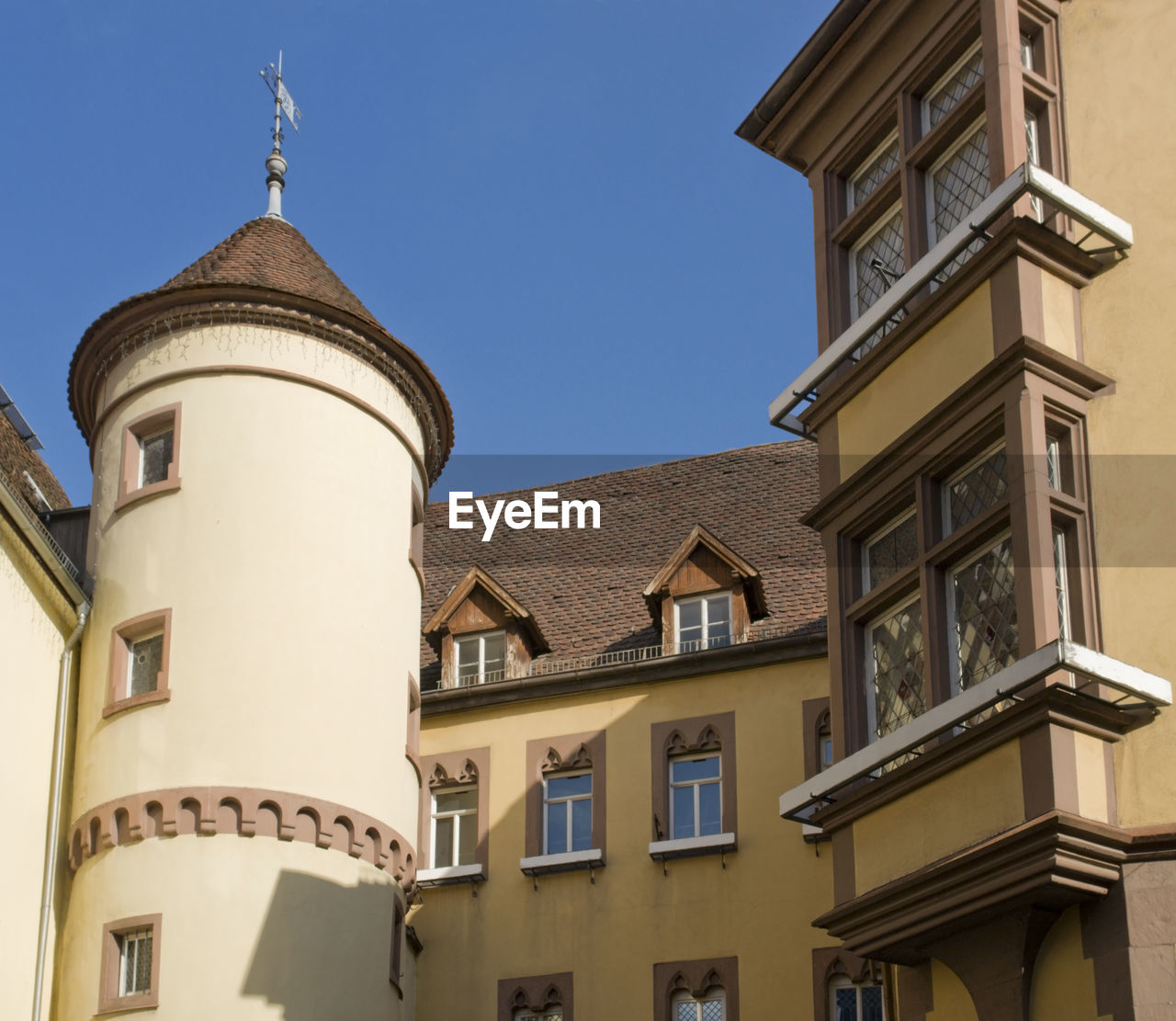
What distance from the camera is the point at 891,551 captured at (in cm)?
1478

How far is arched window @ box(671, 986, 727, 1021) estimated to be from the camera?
22656 millimetres

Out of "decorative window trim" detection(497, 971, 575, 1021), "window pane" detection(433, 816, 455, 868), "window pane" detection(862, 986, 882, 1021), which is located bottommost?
"window pane" detection(862, 986, 882, 1021)

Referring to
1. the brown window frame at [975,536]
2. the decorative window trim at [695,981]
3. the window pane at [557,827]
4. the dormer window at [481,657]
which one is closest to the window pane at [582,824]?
the window pane at [557,827]

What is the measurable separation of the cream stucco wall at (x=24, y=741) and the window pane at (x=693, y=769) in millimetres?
7443

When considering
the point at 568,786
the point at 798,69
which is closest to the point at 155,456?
the point at 568,786

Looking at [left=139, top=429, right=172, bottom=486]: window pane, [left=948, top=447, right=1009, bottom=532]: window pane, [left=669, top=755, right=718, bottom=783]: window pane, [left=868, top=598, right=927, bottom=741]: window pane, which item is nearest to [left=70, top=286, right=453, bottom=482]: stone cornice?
[left=139, top=429, right=172, bottom=486]: window pane

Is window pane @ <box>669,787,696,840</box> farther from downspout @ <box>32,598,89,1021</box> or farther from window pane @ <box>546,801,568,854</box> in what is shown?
downspout @ <box>32,598,89,1021</box>

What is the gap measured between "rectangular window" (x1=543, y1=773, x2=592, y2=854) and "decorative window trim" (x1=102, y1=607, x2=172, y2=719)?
557 cm

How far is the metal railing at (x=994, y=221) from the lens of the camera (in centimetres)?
1348

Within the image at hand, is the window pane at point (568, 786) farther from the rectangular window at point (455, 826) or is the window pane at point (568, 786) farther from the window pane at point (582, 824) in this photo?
the rectangular window at point (455, 826)

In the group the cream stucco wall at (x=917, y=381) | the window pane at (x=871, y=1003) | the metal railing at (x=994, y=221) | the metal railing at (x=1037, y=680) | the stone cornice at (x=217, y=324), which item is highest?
the stone cornice at (x=217, y=324)

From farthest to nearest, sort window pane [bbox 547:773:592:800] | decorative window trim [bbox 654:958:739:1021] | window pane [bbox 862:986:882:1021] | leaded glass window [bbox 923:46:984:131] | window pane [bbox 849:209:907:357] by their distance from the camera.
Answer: window pane [bbox 547:773:592:800] < decorative window trim [bbox 654:958:739:1021] < window pane [bbox 862:986:882:1021] < window pane [bbox 849:209:907:357] < leaded glass window [bbox 923:46:984:131]

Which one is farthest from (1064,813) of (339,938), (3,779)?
(3,779)

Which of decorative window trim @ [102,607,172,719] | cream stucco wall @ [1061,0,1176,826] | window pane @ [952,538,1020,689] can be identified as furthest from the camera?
decorative window trim @ [102,607,172,719]
